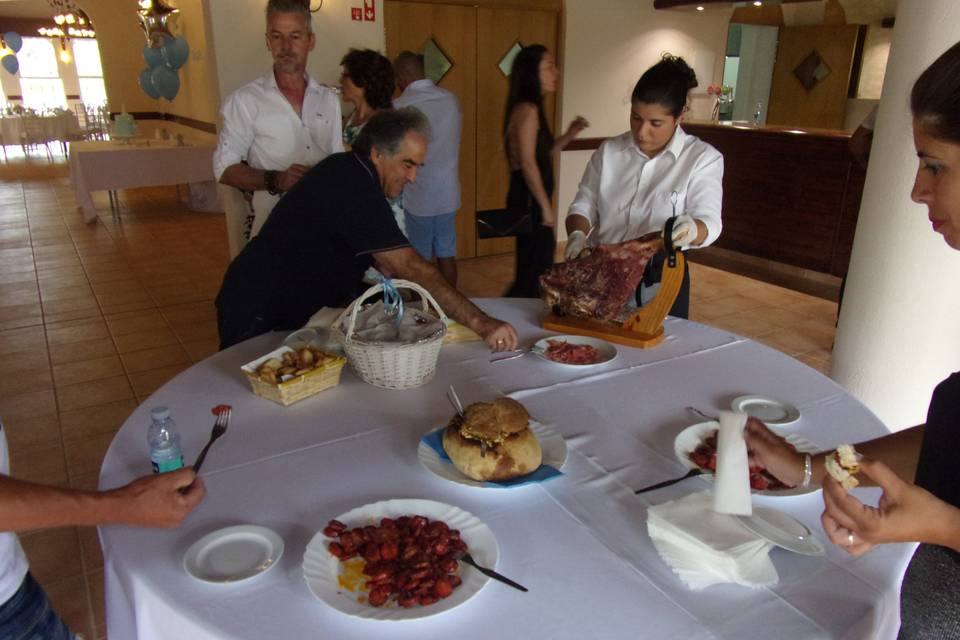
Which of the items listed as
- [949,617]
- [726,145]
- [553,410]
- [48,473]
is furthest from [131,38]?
[949,617]

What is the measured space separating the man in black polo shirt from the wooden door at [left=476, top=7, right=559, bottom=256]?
3248 mm

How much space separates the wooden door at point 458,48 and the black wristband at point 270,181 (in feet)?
7.98

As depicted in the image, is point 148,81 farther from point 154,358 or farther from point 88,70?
point 88,70

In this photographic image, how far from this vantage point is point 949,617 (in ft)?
2.85

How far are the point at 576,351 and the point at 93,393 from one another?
2.48 metres

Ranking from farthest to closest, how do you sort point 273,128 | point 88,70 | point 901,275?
point 88,70, point 273,128, point 901,275

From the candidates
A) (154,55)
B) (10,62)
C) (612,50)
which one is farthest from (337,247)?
(10,62)

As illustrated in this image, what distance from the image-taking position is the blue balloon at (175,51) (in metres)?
6.55

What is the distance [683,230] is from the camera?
1.79m

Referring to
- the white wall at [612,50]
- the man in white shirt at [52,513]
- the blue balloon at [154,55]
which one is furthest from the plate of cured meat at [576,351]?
the blue balloon at [154,55]

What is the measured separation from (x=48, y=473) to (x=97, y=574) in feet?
2.20

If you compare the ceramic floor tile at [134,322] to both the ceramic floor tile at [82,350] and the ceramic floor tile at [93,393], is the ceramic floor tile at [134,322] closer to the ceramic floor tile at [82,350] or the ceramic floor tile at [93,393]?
the ceramic floor tile at [82,350]

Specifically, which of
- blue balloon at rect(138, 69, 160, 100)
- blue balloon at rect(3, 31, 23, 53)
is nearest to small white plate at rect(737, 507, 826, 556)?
blue balloon at rect(138, 69, 160, 100)

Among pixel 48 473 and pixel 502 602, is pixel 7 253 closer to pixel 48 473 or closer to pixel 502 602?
pixel 48 473
